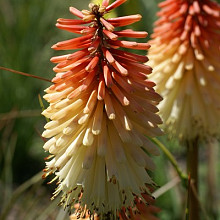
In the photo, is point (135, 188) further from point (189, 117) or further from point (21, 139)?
point (21, 139)

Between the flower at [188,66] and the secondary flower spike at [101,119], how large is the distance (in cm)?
81

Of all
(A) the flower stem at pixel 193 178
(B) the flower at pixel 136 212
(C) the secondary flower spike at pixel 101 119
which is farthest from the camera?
(A) the flower stem at pixel 193 178

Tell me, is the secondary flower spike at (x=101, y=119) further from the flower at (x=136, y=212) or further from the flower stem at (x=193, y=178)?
the flower stem at (x=193, y=178)

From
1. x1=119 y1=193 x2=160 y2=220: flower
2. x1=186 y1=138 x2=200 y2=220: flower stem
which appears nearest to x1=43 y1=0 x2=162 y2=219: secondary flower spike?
x1=119 y1=193 x2=160 y2=220: flower

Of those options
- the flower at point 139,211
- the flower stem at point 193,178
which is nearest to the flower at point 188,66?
the flower stem at point 193,178

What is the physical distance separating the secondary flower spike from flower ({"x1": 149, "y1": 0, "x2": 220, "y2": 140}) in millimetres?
809

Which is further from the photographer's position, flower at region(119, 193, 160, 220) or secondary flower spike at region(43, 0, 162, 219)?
flower at region(119, 193, 160, 220)

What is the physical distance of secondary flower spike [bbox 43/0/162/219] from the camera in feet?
5.44

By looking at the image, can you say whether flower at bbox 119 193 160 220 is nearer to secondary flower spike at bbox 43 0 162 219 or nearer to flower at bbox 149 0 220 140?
secondary flower spike at bbox 43 0 162 219

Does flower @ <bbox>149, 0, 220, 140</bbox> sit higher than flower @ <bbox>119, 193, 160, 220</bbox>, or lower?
higher

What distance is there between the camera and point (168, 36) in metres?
A: 2.59

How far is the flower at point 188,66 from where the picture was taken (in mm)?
2508

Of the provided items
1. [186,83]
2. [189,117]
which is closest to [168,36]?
[186,83]

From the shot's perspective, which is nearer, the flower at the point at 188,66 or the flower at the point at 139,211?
the flower at the point at 139,211
